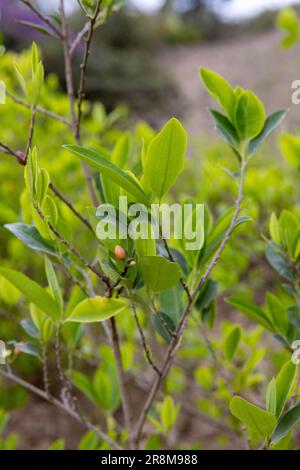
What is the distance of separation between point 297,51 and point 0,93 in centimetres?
1274

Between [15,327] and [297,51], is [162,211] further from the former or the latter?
[297,51]

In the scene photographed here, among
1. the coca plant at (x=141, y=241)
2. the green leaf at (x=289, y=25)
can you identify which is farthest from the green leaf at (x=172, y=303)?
the green leaf at (x=289, y=25)

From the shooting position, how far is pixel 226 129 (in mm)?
925

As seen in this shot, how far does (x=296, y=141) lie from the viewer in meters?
1.26

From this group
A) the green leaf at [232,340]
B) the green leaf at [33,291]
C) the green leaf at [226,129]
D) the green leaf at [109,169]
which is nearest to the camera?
the green leaf at [109,169]

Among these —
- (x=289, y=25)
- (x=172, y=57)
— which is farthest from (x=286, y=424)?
(x=172, y=57)

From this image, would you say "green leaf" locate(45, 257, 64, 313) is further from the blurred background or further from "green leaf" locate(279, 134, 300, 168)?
the blurred background

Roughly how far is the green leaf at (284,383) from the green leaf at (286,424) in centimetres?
3

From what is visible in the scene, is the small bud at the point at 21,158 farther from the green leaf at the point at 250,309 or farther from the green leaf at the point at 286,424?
the green leaf at the point at 286,424

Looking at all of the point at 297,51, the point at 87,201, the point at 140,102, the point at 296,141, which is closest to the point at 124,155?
the point at 296,141

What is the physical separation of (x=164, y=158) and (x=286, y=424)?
0.48m

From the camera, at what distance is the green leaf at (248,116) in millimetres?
895

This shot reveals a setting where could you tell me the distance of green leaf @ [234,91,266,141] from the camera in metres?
0.90
